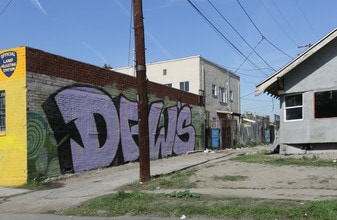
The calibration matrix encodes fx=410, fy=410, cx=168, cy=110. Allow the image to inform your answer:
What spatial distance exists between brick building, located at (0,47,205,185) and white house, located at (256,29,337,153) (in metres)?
6.50

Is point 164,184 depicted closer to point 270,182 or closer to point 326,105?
point 270,182

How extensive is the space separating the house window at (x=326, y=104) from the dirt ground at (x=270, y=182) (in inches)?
155

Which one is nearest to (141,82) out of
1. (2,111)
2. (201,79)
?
(2,111)

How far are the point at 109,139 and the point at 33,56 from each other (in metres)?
5.43

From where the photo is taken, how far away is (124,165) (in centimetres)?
1869

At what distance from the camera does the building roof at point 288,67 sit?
1639cm

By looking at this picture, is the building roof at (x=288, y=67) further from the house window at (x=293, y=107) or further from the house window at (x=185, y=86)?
the house window at (x=185, y=86)

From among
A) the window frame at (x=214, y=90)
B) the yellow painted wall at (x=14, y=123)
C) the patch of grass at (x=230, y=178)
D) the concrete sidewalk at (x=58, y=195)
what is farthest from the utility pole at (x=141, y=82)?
the window frame at (x=214, y=90)

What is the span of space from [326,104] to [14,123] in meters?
11.9

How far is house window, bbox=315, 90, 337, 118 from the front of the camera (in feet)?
53.9

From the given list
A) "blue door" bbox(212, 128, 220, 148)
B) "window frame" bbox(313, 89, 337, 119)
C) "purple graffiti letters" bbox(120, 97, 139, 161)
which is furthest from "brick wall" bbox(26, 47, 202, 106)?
"blue door" bbox(212, 128, 220, 148)

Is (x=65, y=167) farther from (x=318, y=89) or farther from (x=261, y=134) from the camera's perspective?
(x=261, y=134)

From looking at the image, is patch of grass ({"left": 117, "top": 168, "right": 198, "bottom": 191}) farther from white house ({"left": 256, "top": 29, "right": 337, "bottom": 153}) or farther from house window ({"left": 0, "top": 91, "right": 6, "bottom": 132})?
white house ({"left": 256, "top": 29, "right": 337, "bottom": 153})

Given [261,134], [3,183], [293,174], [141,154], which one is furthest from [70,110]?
[261,134]
